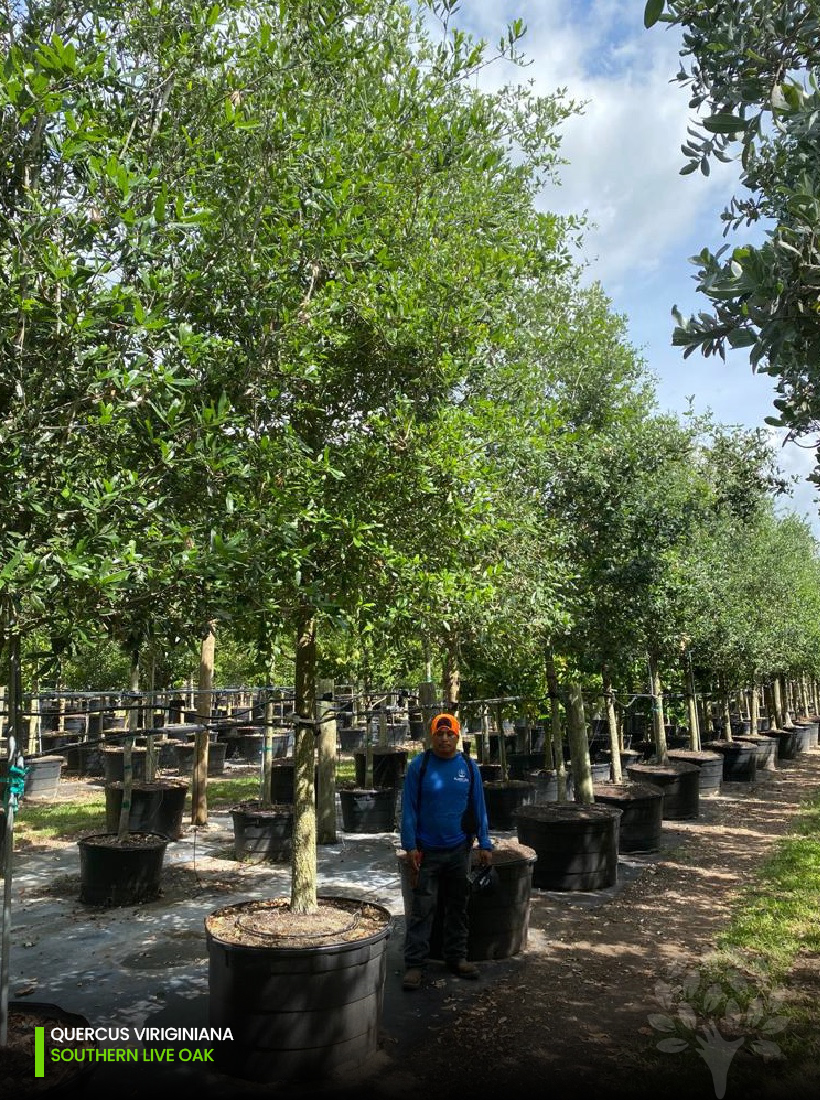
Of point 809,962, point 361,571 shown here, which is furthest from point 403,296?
point 809,962

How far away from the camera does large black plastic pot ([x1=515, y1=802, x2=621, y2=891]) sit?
32.0ft

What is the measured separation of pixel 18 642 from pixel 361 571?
2221mm

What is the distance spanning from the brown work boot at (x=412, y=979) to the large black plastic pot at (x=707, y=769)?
1335 cm

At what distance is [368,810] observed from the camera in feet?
46.4

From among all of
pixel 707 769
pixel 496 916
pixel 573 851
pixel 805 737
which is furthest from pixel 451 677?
pixel 805 737

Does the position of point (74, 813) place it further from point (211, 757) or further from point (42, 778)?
point (211, 757)

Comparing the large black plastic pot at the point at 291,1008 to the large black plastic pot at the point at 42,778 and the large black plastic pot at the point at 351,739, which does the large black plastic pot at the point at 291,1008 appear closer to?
the large black plastic pot at the point at 42,778

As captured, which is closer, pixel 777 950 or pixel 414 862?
pixel 414 862

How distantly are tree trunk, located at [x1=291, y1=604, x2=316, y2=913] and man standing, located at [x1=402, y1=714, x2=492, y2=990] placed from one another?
0.89 meters

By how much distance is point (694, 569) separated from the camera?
14.1 m

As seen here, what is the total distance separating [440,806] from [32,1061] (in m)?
3.60

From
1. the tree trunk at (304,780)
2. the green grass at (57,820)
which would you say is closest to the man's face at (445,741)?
the tree trunk at (304,780)

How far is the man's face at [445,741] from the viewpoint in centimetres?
714

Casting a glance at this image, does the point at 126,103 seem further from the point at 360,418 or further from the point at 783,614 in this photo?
the point at 783,614
